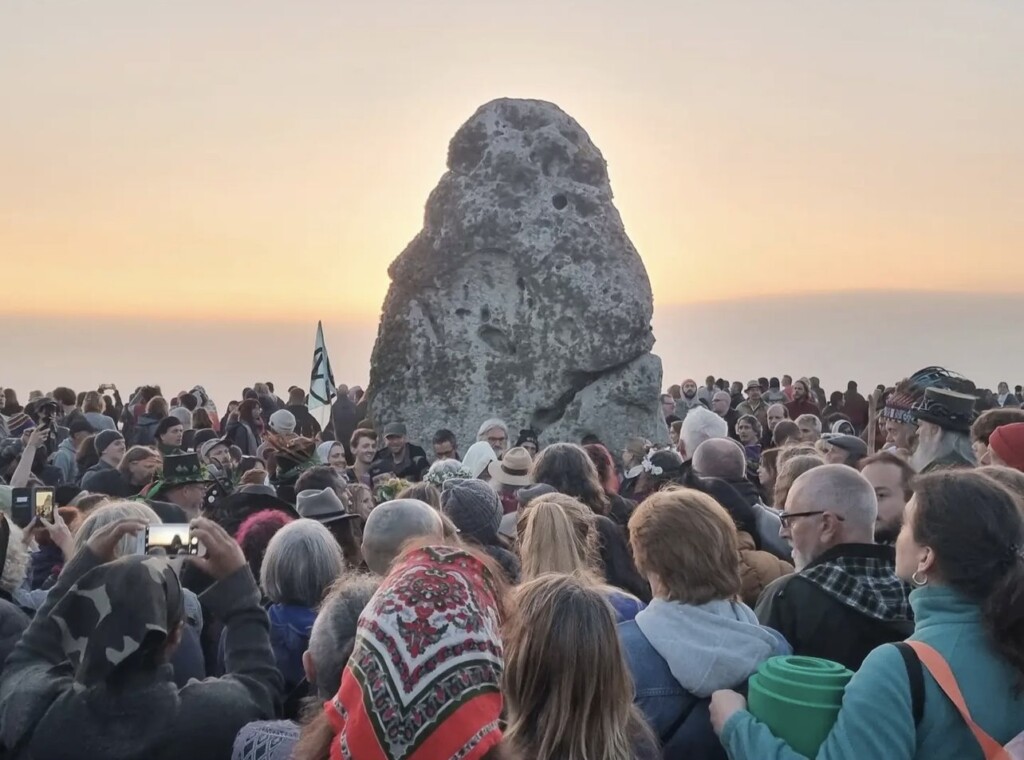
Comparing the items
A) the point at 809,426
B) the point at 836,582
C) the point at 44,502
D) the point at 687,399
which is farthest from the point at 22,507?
the point at 687,399

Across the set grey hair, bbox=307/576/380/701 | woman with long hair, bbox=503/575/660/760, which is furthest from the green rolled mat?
grey hair, bbox=307/576/380/701

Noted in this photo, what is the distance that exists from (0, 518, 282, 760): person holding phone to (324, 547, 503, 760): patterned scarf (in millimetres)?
628

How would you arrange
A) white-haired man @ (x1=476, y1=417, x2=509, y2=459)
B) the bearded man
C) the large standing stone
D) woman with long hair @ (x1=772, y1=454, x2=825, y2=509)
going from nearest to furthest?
woman with long hair @ (x1=772, y1=454, x2=825, y2=509) → white-haired man @ (x1=476, y1=417, x2=509, y2=459) → the large standing stone → the bearded man

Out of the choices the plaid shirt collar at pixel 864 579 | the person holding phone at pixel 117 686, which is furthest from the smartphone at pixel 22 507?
the plaid shirt collar at pixel 864 579

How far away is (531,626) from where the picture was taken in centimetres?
254

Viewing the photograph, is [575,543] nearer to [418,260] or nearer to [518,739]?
[518,739]

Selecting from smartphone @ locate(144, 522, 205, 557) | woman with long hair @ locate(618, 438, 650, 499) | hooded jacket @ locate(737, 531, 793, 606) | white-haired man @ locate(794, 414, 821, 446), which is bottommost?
woman with long hair @ locate(618, 438, 650, 499)

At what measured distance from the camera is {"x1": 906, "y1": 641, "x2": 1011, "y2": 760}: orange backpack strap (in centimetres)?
240

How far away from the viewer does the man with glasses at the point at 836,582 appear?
3223 mm

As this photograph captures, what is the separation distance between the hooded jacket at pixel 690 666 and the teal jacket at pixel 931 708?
506 millimetres

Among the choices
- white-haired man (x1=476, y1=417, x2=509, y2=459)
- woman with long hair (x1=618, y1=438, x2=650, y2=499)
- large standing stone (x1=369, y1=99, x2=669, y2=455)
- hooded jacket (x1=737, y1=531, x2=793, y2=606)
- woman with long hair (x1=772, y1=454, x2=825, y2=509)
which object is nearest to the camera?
hooded jacket (x1=737, y1=531, x2=793, y2=606)

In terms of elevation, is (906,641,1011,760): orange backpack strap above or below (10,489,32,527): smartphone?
above

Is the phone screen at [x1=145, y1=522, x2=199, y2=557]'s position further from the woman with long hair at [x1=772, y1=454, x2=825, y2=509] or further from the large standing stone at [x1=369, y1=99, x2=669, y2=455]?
the large standing stone at [x1=369, y1=99, x2=669, y2=455]

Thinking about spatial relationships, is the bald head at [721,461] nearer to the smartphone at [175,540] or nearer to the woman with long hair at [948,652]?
the woman with long hair at [948,652]
